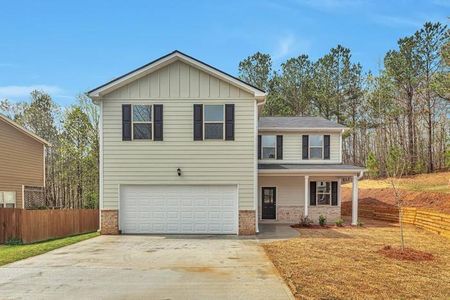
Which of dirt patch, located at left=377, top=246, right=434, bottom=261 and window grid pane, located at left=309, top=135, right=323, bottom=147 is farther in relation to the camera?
window grid pane, located at left=309, top=135, right=323, bottom=147

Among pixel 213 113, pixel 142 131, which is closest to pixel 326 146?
pixel 213 113

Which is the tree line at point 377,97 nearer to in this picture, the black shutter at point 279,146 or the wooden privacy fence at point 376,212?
the wooden privacy fence at point 376,212

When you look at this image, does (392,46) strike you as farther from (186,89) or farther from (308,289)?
(308,289)

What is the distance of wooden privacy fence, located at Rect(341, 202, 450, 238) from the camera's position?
16500mm

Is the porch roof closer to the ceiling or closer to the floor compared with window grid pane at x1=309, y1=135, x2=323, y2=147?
closer to the floor

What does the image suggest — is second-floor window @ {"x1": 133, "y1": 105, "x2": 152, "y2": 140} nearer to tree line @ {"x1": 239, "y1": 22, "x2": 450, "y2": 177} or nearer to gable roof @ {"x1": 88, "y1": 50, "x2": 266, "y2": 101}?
gable roof @ {"x1": 88, "y1": 50, "x2": 266, "y2": 101}

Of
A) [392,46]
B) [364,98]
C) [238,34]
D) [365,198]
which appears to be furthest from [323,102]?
[238,34]

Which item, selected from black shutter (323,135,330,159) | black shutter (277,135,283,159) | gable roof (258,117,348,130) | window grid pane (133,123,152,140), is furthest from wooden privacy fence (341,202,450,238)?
window grid pane (133,123,152,140)

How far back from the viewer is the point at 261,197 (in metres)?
21.5

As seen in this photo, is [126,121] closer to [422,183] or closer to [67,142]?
[67,142]

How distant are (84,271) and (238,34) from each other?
12078 millimetres

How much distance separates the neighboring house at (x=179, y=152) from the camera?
16562mm

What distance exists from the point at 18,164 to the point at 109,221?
9.71 m

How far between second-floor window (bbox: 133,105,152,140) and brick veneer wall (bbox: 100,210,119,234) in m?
3.19
